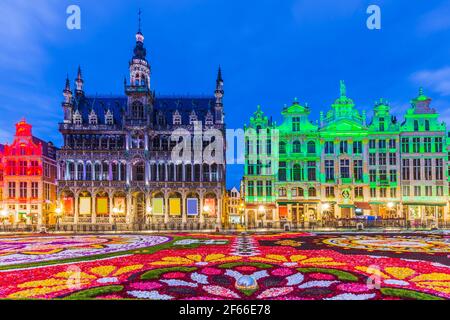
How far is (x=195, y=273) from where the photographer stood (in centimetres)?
1506

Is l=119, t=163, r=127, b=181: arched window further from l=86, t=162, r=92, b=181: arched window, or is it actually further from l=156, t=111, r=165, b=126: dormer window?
l=156, t=111, r=165, b=126: dormer window

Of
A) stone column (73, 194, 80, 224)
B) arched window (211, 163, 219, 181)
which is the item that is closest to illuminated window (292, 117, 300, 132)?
arched window (211, 163, 219, 181)

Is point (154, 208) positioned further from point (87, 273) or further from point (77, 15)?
point (77, 15)

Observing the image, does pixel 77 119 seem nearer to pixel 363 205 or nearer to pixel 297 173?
pixel 297 173

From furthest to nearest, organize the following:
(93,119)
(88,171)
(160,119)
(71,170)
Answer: (160,119), (93,119), (88,171), (71,170)

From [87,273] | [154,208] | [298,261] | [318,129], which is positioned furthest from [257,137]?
[87,273]

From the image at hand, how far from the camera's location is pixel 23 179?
192ft

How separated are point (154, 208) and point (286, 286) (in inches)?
1767

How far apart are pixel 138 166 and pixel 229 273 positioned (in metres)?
43.7

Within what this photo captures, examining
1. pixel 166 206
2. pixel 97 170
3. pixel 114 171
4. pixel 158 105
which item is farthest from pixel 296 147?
pixel 97 170

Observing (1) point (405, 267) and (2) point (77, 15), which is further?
(1) point (405, 267)

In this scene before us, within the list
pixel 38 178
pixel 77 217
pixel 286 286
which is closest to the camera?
pixel 286 286

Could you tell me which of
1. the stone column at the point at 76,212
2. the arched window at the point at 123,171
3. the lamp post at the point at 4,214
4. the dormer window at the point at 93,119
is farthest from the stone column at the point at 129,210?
the lamp post at the point at 4,214

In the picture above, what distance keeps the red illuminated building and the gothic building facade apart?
6.30 m
